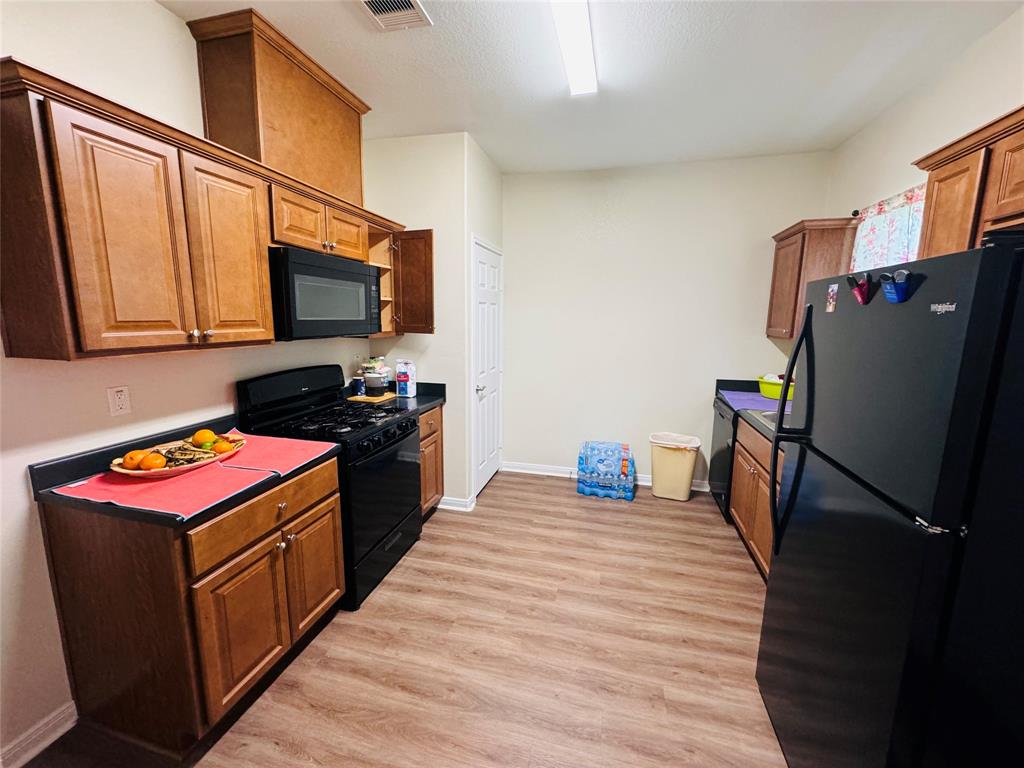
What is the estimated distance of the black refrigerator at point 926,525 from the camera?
0.86 metres

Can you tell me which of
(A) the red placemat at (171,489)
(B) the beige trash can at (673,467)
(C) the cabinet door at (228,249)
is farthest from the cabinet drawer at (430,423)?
(B) the beige trash can at (673,467)

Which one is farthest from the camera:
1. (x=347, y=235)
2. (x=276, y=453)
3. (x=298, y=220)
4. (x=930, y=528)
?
(x=347, y=235)

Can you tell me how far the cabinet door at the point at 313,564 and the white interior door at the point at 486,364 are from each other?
149 cm

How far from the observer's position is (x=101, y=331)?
4.33 feet

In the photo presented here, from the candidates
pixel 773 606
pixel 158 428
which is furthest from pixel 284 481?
pixel 773 606

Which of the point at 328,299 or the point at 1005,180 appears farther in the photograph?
the point at 328,299

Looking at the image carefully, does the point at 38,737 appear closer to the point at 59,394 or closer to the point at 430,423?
the point at 59,394

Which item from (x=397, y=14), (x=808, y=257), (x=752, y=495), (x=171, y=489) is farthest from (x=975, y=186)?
(x=171, y=489)

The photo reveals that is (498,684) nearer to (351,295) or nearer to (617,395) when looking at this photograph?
(351,295)

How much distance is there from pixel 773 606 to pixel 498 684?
3.94 ft

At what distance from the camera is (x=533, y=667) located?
1.91 meters

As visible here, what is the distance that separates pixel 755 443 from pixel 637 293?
1724 mm

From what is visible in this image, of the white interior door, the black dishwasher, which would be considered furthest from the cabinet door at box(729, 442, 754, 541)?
the white interior door

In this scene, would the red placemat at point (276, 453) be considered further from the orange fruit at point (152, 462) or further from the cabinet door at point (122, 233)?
the cabinet door at point (122, 233)
